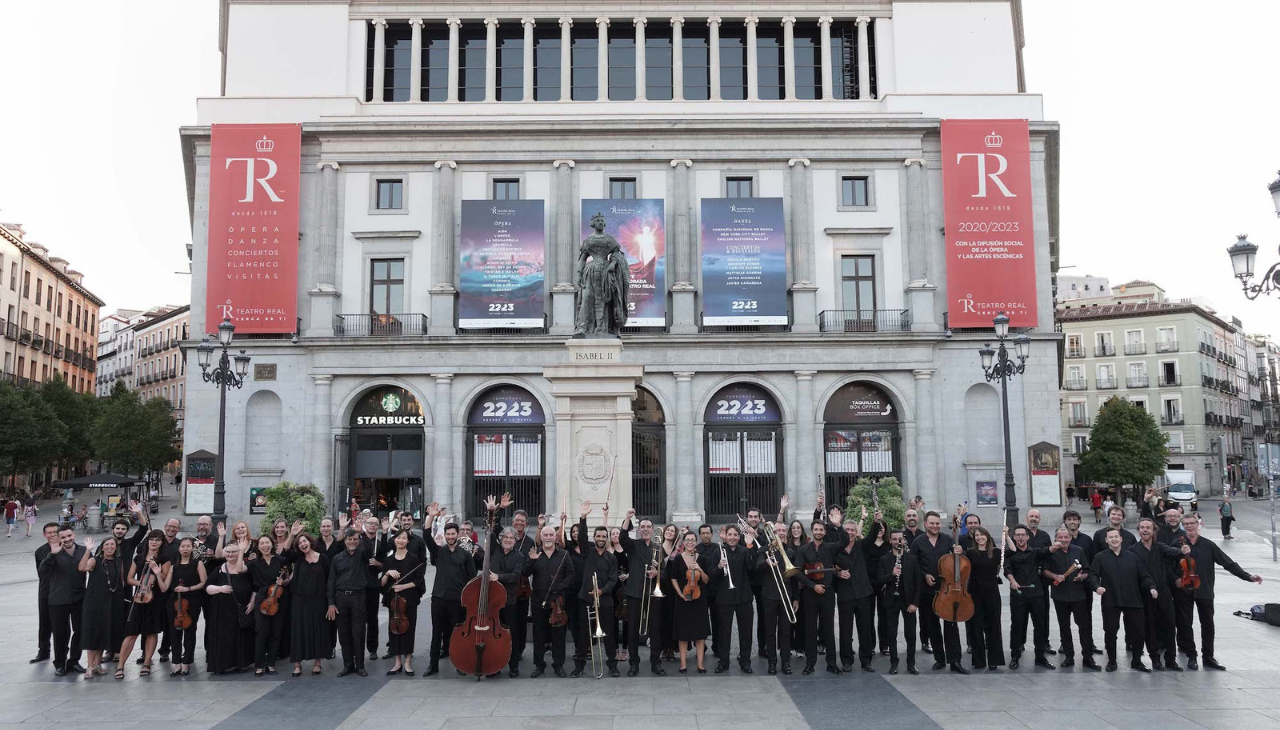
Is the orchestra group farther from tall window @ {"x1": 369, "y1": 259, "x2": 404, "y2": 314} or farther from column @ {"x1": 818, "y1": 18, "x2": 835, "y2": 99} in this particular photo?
column @ {"x1": 818, "y1": 18, "x2": 835, "y2": 99}

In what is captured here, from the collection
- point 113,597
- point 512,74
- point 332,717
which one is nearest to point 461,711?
point 332,717

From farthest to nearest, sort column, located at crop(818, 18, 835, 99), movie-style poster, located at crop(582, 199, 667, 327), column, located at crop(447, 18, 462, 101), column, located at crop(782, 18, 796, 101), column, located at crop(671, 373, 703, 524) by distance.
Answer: column, located at crop(818, 18, 835, 99) < column, located at crop(447, 18, 462, 101) < column, located at crop(782, 18, 796, 101) < movie-style poster, located at crop(582, 199, 667, 327) < column, located at crop(671, 373, 703, 524)

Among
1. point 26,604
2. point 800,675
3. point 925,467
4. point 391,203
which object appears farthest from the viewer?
point 391,203

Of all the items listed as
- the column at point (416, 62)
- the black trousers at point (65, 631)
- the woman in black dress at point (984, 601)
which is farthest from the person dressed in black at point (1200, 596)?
the column at point (416, 62)

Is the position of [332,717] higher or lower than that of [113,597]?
lower

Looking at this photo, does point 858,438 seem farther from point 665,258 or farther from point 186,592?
point 186,592

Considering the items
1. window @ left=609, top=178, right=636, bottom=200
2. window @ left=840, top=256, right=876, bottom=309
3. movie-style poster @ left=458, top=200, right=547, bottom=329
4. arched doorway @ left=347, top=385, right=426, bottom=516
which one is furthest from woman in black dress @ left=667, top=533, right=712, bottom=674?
window @ left=609, top=178, right=636, bottom=200

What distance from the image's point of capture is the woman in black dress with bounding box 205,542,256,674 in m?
10.9

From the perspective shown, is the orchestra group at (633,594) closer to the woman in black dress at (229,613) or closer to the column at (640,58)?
the woman in black dress at (229,613)

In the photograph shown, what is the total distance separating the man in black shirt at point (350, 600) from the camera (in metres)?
10.9

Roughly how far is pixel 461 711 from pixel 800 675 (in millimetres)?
3960

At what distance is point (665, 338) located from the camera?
3353cm

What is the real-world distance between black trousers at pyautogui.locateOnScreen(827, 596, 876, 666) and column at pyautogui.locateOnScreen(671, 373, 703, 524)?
2198 centimetres

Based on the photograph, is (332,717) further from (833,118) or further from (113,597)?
(833,118)
